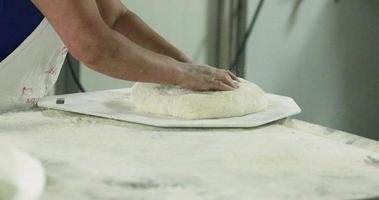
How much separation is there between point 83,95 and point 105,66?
0.22 meters

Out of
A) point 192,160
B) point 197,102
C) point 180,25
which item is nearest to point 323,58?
point 180,25

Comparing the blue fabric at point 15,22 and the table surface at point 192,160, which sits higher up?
the blue fabric at point 15,22

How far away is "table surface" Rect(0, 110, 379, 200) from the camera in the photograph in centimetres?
67

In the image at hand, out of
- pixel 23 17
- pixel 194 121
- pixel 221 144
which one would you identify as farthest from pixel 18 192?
pixel 23 17

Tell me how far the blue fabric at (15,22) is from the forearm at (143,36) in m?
0.20

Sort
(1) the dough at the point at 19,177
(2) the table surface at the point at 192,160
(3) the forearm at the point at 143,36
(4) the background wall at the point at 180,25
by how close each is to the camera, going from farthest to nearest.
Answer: (4) the background wall at the point at 180,25 < (3) the forearm at the point at 143,36 < (2) the table surface at the point at 192,160 < (1) the dough at the point at 19,177

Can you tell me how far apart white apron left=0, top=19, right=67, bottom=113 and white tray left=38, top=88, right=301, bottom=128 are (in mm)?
31

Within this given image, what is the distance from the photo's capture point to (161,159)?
2.62 feet

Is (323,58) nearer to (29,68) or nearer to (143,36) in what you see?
(143,36)

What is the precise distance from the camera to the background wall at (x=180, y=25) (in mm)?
1838

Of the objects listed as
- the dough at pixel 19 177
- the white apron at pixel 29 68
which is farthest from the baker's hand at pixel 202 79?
the dough at pixel 19 177

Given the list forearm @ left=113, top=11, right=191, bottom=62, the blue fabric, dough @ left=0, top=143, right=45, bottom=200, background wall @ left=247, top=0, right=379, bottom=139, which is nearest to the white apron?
the blue fabric

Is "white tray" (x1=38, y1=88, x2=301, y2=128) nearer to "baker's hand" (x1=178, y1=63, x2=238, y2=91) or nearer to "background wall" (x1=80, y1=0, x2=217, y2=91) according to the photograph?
"baker's hand" (x1=178, y1=63, x2=238, y2=91)

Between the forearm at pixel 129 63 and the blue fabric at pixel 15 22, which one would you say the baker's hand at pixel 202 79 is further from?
the blue fabric at pixel 15 22
